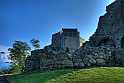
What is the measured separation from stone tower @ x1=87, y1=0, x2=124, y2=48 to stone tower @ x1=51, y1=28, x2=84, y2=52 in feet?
91.5

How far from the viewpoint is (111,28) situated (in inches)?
592

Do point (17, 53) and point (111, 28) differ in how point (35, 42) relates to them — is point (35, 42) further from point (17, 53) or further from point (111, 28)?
point (111, 28)

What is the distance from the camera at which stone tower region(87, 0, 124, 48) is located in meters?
14.1

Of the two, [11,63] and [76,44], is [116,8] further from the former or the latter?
[76,44]

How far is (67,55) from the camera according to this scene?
8.73 m

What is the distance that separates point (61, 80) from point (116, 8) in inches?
468

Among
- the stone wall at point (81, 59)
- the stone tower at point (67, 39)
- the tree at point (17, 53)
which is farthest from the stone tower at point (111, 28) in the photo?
the stone tower at point (67, 39)

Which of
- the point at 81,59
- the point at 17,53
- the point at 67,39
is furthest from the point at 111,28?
the point at 67,39

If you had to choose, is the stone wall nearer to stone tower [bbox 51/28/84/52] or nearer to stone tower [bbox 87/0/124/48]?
stone tower [bbox 87/0/124/48]

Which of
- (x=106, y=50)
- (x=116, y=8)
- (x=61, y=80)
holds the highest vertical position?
(x=116, y=8)

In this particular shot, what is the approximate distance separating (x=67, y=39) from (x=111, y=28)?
31.9m

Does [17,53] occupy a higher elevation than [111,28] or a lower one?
lower

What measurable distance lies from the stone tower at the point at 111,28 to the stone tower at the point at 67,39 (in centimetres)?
2790

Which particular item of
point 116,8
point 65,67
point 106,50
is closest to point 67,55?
point 65,67
